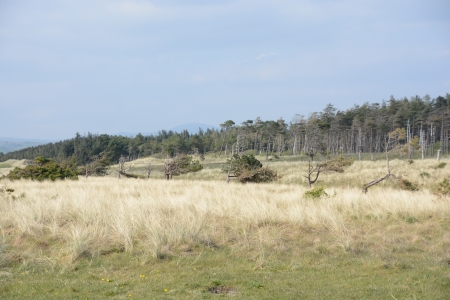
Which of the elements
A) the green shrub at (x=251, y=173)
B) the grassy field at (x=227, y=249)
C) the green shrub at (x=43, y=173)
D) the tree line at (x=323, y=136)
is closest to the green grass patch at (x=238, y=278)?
the grassy field at (x=227, y=249)

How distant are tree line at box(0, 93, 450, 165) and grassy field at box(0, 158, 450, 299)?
183ft

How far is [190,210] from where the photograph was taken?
39.8ft

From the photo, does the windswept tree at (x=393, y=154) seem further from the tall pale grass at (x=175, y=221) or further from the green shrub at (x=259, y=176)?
the green shrub at (x=259, y=176)

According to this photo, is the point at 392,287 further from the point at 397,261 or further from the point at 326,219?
the point at 326,219

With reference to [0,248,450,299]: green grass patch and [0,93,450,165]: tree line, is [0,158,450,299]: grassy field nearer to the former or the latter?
[0,248,450,299]: green grass patch

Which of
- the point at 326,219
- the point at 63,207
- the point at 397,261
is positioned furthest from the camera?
the point at 63,207

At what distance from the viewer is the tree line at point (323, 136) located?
77.9 metres

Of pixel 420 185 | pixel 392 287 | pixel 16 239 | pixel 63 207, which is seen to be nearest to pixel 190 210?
pixel 63 207

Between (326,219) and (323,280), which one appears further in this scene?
(326,219)

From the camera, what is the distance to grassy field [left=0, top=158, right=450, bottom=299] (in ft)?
20.4

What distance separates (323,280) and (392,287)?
108 centimetres

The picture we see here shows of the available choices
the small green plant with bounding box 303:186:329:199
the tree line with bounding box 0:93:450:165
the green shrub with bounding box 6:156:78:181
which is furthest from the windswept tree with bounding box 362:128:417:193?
the tree line with bounding box 0:93:450:165

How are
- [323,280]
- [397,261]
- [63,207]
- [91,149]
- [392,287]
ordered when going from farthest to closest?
[91,149], [63,207], [397,261], [323,280], [392,287]

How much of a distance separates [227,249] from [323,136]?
275 feet
